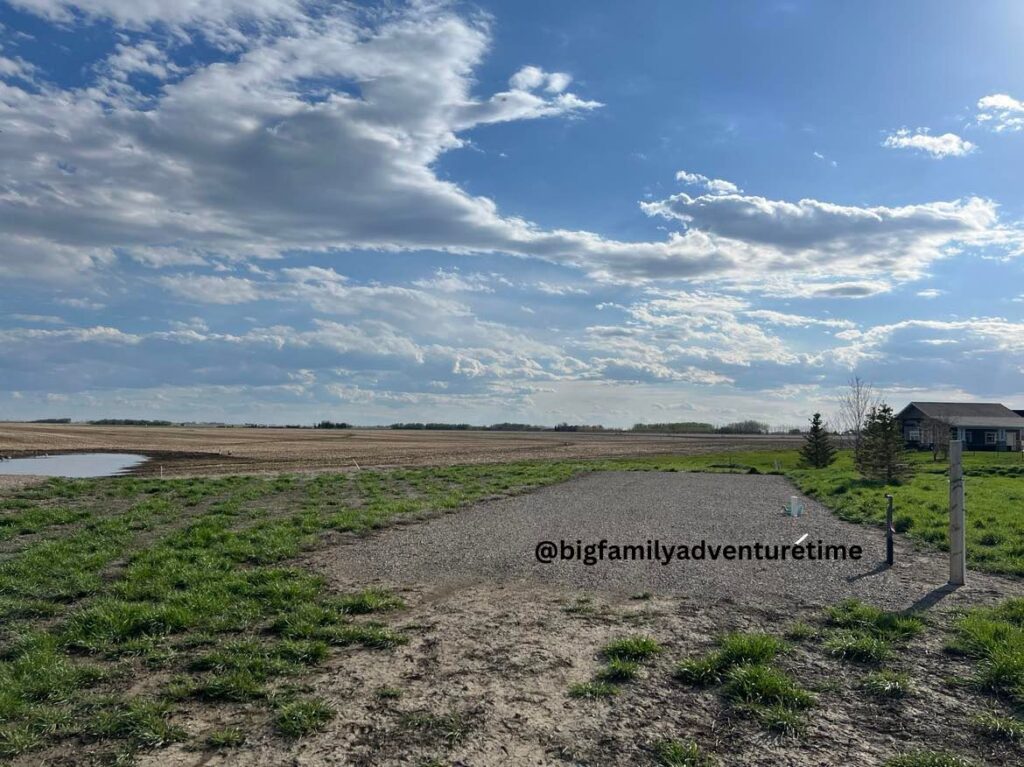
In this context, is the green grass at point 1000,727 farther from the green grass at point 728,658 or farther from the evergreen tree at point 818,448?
the evergreen tree at point 818,448

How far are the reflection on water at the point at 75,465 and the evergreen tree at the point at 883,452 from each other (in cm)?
3030

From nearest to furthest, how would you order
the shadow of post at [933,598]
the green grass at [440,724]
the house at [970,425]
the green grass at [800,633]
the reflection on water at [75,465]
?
the green grass at [440,724]
the green grass at [800,633]
the shadow of post at [933,598]
the reflection on water at [75,465]
the house at [970,425]

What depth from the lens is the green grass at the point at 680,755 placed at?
15.0 feet

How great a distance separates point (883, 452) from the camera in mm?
27500

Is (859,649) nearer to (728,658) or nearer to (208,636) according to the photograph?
(728,658)

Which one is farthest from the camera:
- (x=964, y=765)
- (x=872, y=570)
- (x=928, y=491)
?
(x=928, y=491)

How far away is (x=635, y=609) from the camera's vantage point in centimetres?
822

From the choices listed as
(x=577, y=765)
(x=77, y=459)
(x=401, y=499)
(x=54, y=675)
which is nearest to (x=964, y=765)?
(x=577, y=765)

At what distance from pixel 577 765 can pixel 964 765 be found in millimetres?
2238

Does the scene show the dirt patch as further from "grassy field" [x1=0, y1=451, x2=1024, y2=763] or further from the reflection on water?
the reflection on water

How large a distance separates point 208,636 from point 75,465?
3838 cm

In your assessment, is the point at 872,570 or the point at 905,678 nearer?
the point at 905,678

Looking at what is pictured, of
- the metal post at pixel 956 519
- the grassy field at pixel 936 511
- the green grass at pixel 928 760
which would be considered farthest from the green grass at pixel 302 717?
the grassy field at pixel 936 511

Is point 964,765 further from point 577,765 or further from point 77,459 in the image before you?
point 77,459
